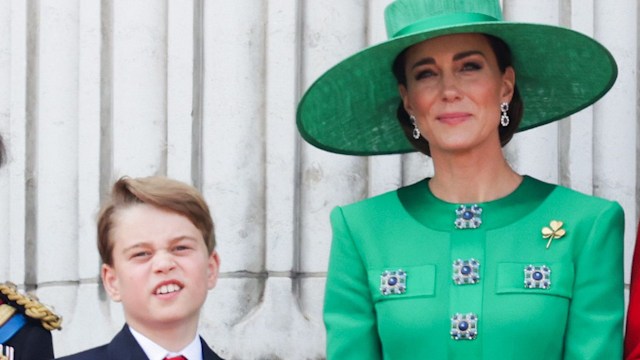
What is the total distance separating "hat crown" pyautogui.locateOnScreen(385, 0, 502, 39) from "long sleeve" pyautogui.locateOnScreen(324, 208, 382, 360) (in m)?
0.51

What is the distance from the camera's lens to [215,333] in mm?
4621

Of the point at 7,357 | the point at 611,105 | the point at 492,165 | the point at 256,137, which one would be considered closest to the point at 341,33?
the point at 256,137

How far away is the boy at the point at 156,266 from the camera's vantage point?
3480 millimetres

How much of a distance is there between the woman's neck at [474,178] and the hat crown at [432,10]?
31 centimetres

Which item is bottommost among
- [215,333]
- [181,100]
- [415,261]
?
[215,333]

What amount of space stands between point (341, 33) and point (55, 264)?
1.07 meters

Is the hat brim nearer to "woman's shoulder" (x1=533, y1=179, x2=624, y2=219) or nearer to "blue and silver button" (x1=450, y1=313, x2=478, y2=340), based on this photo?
"woman's shoulder" (x1=533, y1=179, x2=624, y2=219)

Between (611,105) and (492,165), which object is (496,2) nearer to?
(492,165)

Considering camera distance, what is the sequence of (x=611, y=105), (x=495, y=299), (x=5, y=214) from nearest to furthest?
(x=495, y=299) < (x=611, y=105) < (x=5, y=214)

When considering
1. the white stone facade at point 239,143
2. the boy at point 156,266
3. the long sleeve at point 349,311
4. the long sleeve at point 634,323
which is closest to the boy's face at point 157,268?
the boy at point 156,266

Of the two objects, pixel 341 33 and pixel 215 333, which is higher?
pixel 341 33

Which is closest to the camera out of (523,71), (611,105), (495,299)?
(495,299)

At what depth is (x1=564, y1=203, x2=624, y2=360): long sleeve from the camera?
3.47 m

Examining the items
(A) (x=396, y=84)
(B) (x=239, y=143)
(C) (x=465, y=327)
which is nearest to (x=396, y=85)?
(A) (x=396, y=84)
